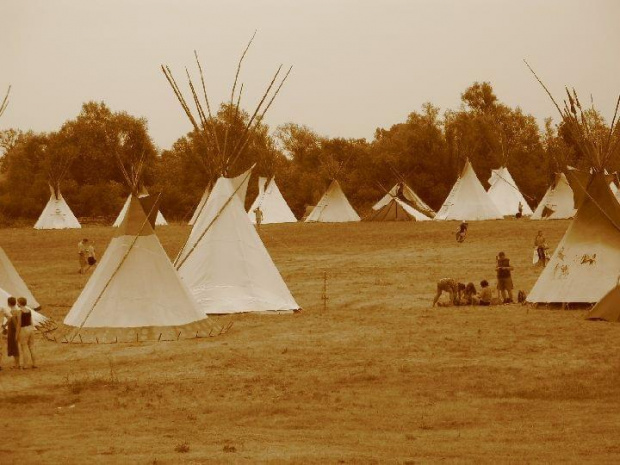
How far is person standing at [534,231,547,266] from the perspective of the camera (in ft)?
94.4

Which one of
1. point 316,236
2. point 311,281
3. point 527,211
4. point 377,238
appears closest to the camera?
point 311,281

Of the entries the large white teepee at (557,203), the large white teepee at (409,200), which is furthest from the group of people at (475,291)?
the large white teepee at (409,200)

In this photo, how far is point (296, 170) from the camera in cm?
9156

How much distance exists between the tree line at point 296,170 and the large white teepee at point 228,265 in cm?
5413

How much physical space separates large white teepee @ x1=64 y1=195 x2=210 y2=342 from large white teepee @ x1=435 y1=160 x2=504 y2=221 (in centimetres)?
4363

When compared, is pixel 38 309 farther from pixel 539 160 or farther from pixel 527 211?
pixel 539 160

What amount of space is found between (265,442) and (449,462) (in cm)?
196

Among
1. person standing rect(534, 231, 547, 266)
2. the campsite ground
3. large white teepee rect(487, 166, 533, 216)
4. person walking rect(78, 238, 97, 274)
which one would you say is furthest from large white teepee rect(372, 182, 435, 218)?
the campsite ground

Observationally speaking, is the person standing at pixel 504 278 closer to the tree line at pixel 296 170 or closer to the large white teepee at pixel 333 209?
the large white teepee at pixel 333 209

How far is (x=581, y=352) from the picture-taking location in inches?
625

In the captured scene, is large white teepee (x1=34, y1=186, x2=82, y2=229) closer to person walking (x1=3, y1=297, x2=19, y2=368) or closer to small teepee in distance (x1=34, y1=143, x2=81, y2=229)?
small teepee in distance (x1=34, y1=143, x2=81, y2=229)

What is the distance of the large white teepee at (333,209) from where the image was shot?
6781 centimetres

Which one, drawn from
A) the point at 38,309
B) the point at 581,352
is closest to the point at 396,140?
the point at 38,309

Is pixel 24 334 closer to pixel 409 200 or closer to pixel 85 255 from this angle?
pixel 85 255
